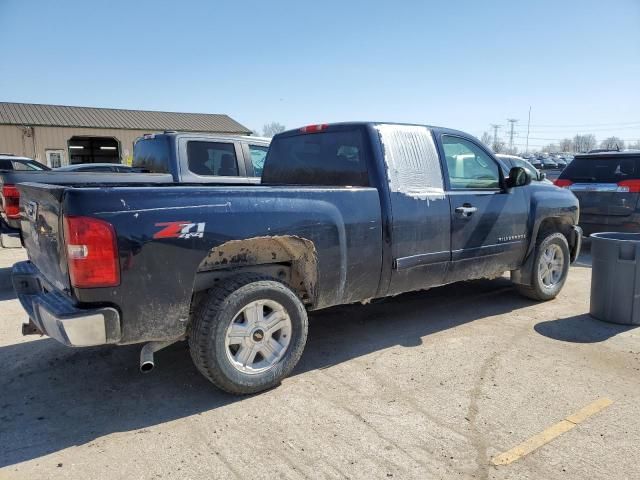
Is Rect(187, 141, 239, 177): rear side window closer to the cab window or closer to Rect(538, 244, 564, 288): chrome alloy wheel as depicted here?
the cab window

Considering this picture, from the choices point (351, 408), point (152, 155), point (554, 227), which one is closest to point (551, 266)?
point (554, 227)

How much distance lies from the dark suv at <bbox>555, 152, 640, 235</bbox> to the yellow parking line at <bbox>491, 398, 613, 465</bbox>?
19.7 feet

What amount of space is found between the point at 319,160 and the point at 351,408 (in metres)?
→ 2.39

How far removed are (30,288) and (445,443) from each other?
10.3 ft

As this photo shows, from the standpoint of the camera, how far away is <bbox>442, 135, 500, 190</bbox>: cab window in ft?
16.0

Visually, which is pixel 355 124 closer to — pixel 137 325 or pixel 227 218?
pixel 227 218

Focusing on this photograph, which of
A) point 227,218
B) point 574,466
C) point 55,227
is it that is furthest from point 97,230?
point 574,466

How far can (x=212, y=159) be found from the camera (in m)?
7.01

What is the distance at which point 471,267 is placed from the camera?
4988 millimetres

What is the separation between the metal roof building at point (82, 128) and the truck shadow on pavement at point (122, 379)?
30934 millimetres

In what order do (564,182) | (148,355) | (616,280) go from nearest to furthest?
(148,355) < (616,280) < (564,182)

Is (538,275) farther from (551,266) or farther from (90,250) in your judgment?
(90,250)

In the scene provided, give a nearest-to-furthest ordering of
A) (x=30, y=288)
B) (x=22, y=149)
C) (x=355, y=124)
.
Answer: (x=30, y=288) < (x=355, y=124) < (x=22, y=149)

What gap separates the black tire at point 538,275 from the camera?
5684 millimetres
